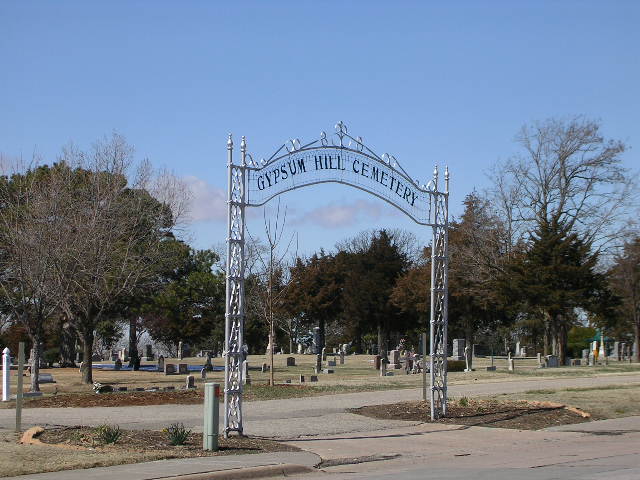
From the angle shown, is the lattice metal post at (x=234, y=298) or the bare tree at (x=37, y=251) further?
the bare tree at (x=37, y=251)

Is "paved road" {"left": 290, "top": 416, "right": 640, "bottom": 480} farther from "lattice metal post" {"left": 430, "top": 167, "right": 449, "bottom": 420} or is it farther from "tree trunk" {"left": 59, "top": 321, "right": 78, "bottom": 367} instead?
"tree trunk" {"left": 59, "top": 321, "right": 78, "bottom": 367}

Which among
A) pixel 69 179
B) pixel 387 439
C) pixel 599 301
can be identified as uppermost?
pixel 69 179

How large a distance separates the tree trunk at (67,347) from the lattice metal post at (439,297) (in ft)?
120

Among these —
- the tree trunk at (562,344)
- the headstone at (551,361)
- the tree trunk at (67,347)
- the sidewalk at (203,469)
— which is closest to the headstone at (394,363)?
the headstone at (551,361)

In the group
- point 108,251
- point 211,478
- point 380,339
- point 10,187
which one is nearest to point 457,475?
point 211,478

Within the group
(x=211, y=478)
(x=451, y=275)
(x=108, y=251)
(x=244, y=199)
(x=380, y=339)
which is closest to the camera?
(x=211, y=478)

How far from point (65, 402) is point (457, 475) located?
47.6 ft

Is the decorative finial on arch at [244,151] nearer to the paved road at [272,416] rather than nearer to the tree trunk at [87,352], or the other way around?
the paved road at [272,416]

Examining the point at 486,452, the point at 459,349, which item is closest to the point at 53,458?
the point at 486,452

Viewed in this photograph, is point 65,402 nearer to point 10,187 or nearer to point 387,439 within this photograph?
point 387,439

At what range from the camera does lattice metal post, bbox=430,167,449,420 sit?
19.4 m

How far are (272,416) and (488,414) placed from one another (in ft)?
16.7

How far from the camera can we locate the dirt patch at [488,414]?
19000mm

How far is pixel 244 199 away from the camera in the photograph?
53.5 ft
